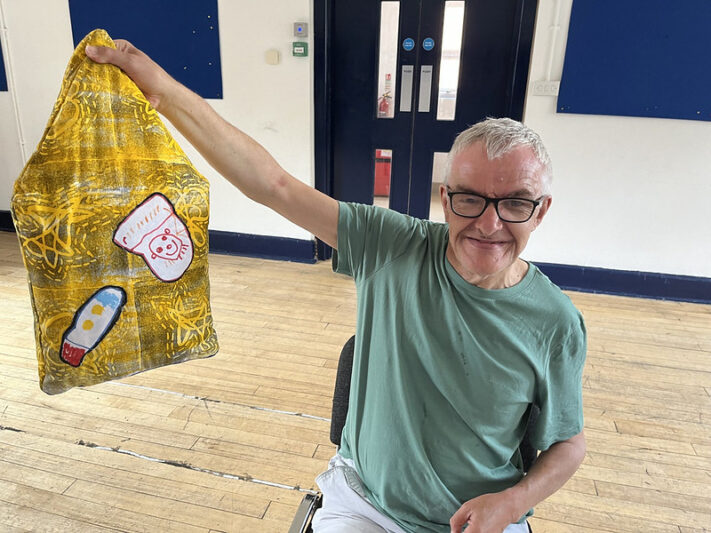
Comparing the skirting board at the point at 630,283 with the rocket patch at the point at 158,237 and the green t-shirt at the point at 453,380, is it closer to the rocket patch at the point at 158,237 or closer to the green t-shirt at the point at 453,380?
the green t-shirt at the point at 453,380

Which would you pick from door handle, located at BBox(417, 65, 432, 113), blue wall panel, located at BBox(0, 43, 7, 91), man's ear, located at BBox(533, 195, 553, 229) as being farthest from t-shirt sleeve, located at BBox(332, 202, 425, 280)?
blue wall panel, located at BBox(0, 43, 7, 91)

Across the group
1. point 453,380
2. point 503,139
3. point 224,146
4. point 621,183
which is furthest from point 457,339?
point 621,183

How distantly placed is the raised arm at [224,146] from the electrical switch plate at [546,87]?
2766 mm

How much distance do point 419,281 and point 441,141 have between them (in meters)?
2.93

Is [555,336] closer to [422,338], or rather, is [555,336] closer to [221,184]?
[422,338]

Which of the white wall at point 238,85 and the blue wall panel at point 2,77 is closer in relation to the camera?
the white wall at point 238,85

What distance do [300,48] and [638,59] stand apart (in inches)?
87.5

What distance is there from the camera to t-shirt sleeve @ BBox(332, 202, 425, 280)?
3.34 feet

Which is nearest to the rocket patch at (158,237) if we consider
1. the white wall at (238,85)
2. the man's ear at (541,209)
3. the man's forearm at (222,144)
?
the man's forearm at (222,144)

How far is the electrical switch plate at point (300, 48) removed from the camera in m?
3.55

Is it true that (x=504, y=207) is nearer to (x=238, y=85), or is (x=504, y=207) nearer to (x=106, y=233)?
(x=106, y=233)

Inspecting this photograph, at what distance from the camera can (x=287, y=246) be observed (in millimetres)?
4027

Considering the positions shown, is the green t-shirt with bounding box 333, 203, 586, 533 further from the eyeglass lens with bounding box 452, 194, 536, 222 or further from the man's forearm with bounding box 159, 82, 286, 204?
the man's forearm with bounding box 159, 82, 286, 204

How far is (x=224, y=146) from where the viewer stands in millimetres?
955
